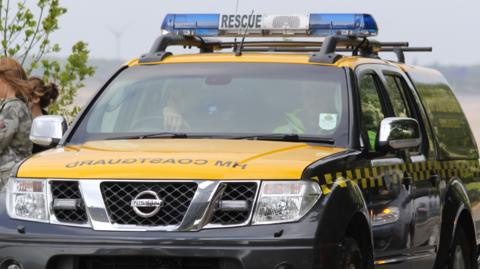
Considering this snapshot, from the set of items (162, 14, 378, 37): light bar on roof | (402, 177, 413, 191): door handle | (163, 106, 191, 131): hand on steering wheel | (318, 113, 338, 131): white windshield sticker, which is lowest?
(402, 177, 413, 191): door handle

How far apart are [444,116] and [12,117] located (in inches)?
114

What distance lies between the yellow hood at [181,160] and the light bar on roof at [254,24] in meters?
2.15

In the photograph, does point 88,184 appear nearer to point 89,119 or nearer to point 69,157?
point 69,157

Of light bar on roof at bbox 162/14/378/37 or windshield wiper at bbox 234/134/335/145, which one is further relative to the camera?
light bar on roof at bbox 162/14/378/37

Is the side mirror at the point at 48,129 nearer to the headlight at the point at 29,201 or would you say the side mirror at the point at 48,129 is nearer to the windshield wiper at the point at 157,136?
the windshield wiper at the point at 157,136

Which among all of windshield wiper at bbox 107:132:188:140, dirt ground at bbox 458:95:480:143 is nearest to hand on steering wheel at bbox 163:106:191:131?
windshield wiper at bbox 107:132:188:140

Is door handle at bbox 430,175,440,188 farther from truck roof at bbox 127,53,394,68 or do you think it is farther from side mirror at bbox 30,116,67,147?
side mirror at bbox 30,116,67,147

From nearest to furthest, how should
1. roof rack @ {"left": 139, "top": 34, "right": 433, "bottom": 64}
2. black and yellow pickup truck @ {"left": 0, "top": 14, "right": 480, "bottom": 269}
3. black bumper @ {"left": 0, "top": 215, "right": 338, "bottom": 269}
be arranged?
black bumper @ {"left": 0, "top": 215, "right": 338, "bottom": 269} → black and yellow pickup truck @ {"left": 0, "top": 14, "right": 480, "bottom": 269} → roof rack @ {"left": 139, "top": 34, "right": 433, "bottom": 64}

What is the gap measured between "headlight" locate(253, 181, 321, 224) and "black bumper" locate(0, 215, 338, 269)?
0.20 ft

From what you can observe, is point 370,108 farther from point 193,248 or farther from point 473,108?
point 473,108

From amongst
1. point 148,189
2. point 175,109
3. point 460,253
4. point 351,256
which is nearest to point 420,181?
point 460,253

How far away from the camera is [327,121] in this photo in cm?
829

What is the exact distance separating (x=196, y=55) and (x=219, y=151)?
1608mm

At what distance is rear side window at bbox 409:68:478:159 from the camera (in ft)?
32.9
